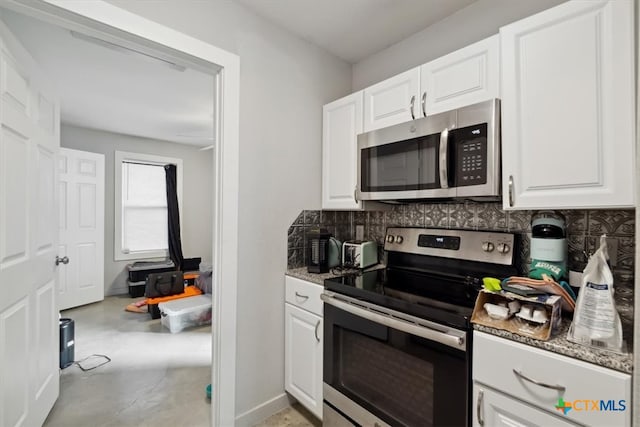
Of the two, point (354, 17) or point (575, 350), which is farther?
point (354, 17)

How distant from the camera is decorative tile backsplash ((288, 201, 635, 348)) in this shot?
1.20m

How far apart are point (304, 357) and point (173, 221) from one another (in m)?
4.08

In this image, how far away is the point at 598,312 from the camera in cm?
87

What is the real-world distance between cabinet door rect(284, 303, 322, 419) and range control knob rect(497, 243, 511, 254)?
39.7 inches

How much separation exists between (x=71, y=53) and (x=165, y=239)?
3.38 metres

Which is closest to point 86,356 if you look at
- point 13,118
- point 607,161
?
point 13,118

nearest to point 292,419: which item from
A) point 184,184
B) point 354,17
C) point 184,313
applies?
point 184,313

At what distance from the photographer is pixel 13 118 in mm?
1337

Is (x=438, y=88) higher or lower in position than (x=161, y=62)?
lower

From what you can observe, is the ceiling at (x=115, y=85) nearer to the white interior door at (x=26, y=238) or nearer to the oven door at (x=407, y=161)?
the white interior door at (x=26, y=238)

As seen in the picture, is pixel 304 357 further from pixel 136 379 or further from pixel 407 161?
pixel 136 379

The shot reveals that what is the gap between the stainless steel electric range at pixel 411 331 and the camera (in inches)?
44.3

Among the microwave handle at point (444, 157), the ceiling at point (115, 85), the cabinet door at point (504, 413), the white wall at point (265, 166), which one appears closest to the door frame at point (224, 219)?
the white wall at point (265, 166)

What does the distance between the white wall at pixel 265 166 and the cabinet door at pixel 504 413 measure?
3.92 feet
